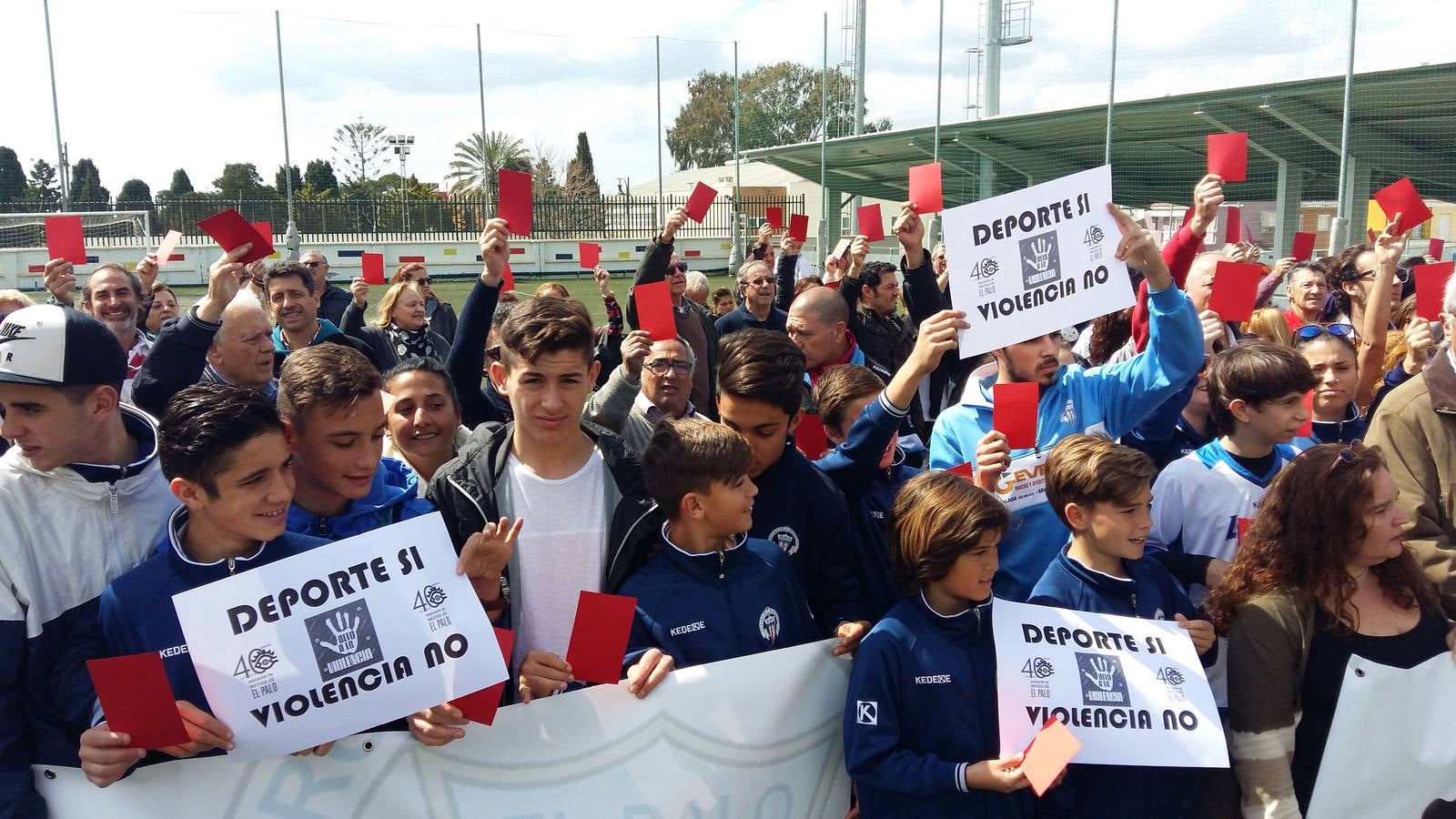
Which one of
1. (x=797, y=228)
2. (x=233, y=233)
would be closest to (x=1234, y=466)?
(x=233, y=233)

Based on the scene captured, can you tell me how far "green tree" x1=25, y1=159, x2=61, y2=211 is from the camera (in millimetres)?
18453

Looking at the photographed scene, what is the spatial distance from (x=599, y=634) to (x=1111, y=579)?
1410 mm

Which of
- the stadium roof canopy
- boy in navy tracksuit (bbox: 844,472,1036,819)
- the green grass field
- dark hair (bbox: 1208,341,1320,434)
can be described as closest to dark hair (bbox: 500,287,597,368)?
boy in navy tracksuit (bbox: 844,472,1036,819)

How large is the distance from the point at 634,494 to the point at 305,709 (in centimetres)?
100

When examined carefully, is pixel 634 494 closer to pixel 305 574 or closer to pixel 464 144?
pixel 305 574

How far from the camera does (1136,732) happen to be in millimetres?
2648

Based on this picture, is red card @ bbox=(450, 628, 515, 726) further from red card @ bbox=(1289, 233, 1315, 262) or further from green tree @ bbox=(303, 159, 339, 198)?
green tree @ bbox=(303, 159, 339, 198)

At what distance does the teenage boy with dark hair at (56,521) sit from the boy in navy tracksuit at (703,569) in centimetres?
122

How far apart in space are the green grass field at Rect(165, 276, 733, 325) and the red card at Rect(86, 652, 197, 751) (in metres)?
16.0

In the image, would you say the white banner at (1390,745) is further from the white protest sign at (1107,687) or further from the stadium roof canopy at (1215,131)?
the stadium roof canopy at (1215,131)

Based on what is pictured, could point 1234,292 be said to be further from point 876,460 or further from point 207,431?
point 207,431

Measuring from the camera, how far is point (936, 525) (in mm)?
2652

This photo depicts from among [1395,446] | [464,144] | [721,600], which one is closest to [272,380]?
[721,600]

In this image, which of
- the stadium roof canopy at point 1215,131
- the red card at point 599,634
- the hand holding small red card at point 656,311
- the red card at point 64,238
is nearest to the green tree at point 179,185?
the stadium roof canopy at point 1215,131
